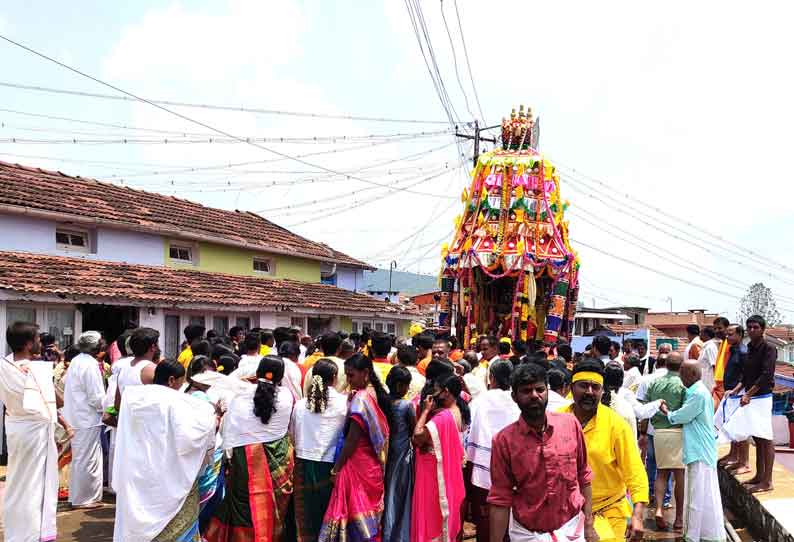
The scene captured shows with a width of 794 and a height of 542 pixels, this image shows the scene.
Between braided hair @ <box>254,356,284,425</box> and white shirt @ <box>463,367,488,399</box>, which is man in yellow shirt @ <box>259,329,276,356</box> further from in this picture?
braided hair @ <box>254,356,284,425</box>

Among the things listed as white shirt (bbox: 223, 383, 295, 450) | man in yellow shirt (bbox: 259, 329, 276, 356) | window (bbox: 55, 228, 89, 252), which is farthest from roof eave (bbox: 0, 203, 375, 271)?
white shirt (bbox: 223, 383, 295, 450)

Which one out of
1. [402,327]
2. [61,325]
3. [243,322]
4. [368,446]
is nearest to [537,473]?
[368,446]

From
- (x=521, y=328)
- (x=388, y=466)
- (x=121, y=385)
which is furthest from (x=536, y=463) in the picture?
(x=521, y=328)

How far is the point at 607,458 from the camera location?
4.56 m

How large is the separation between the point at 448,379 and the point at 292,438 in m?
1.49

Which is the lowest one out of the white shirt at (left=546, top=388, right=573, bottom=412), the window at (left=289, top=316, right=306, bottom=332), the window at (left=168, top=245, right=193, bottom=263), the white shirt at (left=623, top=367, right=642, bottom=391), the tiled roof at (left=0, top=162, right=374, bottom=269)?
the window at (left=289, top=316, right=306, bottom=332)

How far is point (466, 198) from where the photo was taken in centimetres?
1800

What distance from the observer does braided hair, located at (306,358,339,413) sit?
6246 millimetres

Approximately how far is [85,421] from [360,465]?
4.14 m

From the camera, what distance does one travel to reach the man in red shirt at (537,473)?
3.96 meters

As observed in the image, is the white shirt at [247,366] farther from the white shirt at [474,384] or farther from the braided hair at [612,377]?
the braided hair at [612,377]

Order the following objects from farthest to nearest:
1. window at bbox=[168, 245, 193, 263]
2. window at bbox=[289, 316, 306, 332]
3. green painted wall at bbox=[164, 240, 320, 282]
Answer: window at bbox=[289, 316, 306, 332]
green painted wall at bbox=[164, 240, 320, 282]
window at bbox=[168, 245, 193, 263]

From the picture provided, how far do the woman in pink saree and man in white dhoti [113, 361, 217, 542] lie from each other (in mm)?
1719

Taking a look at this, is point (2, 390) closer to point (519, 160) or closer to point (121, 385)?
point (121, 385)
